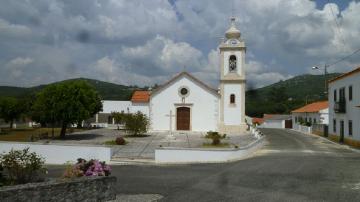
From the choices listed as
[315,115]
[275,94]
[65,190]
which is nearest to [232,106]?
[315,115]

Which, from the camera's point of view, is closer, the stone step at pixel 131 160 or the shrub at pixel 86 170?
the shrub at pixel 86 170

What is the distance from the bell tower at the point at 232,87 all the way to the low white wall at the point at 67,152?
2270 centimetres

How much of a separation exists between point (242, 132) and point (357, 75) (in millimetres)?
14639

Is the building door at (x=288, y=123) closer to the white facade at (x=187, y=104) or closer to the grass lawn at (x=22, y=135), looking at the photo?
the white facade at (x=187, y=104)

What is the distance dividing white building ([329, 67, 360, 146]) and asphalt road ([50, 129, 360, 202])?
38.0ft

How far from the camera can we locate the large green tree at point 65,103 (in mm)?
38219

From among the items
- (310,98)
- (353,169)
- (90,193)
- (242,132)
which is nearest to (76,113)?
(242,132)

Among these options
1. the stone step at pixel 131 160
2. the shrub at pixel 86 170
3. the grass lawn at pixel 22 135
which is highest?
the grass lawn at pixel 22 135

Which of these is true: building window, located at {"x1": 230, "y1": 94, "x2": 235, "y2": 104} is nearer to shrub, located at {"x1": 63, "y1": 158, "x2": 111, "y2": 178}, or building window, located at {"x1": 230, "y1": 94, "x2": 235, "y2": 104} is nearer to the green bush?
the green bush

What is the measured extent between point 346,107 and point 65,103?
74.4 ft

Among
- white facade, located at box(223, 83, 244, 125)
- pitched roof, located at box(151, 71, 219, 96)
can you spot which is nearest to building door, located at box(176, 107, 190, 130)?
pitched roof, located at box(151, 71, 219, 96)

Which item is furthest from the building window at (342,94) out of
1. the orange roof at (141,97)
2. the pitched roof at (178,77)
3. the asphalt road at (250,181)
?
the orange roof at (141,97)

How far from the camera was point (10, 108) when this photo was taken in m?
66.3

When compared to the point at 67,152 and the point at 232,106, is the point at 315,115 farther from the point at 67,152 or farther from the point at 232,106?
the point at 67,152
